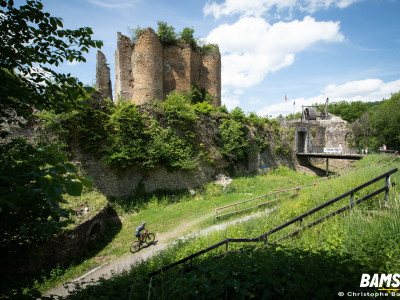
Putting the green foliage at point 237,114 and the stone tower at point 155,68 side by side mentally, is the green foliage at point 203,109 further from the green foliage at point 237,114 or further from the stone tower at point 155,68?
the stone tower at point 155,68

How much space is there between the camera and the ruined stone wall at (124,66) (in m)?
19.8

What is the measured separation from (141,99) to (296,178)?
16.4 meters

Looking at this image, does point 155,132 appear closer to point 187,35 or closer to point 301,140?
point 187,35

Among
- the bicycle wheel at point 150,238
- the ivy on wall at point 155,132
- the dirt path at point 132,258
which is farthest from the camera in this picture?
the ivy on wall at point 155,132

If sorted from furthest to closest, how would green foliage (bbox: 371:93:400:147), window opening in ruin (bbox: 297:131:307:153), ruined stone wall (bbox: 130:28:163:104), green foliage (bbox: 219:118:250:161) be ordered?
1. green foliage (bbox: 371:93:400:147)
2. window opening in ruin (bbox: 297:131:307:153)
3. ruined stone wall (bbox: 130:28:163:104)
4. green foliage (bbox: 219:118:250:161)

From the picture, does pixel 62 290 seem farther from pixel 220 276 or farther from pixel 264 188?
pixel 264 188

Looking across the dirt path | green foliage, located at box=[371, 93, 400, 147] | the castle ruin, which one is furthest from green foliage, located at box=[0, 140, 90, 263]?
green foliage, located at box=[371, 93, 400, 147]

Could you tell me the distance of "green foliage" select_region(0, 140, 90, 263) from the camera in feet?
5.80

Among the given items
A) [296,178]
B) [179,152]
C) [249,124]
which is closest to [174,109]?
[179,152]

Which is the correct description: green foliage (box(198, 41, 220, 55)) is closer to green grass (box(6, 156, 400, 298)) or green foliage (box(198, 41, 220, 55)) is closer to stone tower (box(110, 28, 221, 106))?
stone tower (box(110, 28, 221, 106))

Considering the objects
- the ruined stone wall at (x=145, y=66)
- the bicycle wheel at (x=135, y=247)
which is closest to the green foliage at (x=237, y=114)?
the ruined stone wall at (x=145, y=66)

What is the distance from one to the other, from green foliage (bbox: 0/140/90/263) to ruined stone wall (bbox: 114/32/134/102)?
61.3 feet

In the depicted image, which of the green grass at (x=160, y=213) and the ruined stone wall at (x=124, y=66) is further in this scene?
the ruined stone wall at (x=124, y=66)

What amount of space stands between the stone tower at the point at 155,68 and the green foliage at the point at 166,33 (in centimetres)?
51
